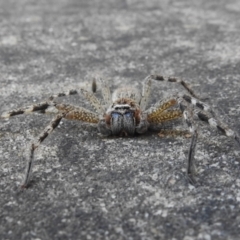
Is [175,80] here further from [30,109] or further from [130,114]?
[30,109]

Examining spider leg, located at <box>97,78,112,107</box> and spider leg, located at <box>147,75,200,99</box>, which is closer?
spider leg, located at <box>97,78,112,107</box>

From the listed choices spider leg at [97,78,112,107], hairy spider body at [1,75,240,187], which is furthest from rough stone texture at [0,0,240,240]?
spider leg at [97,78,112,107]

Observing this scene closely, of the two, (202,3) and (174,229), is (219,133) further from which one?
(202,3)

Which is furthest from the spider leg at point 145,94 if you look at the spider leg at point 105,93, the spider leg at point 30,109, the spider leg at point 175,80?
the spider leg at point 30,109

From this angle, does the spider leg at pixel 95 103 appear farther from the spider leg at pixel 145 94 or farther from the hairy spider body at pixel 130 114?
the spider leg at pixel 145 94

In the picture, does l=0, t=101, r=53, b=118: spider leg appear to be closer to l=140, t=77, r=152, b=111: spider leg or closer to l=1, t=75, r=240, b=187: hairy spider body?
l=1, t=75, r=240, b=187: hairy spider body

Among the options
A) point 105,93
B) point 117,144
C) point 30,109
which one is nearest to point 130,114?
point 117,144

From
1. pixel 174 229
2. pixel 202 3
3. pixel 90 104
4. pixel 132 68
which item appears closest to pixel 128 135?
pixel 90 104

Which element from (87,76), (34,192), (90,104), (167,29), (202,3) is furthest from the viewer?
(202,3)

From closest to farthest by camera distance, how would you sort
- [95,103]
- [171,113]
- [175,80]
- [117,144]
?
[117,144], [171,113], [95,103], [175,80]
